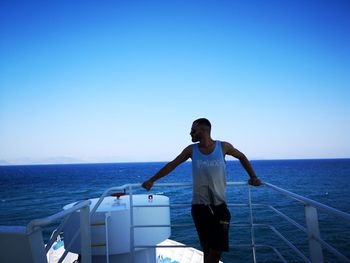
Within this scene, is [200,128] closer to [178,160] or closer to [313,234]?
[178,160]

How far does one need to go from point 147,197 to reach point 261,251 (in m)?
16.8

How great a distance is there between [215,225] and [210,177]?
0.55 meters

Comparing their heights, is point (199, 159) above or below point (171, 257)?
above

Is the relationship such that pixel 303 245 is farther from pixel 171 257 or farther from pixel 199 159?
pixel 199 159

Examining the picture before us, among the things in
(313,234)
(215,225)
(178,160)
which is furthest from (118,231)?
(313,234)

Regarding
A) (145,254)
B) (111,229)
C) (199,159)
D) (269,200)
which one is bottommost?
(269,200)

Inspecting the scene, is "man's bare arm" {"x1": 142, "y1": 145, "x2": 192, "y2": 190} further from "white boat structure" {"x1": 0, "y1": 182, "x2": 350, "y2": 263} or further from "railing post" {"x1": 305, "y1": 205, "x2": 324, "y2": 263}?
"railing post" {"x1": 305, "y1": 205, "x2": 324, "y2": 263}

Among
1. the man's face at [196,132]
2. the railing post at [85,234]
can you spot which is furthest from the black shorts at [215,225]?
the railing post at [85,234]

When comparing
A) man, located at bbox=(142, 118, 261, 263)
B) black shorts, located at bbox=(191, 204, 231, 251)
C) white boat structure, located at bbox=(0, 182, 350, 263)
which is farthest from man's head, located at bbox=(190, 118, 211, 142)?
white boat structure, located at bbox=(0, 182, 350, 263)

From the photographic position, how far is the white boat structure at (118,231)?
1.59m

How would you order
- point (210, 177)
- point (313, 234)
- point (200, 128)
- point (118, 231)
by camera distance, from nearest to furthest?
point (313, 234) < point (210, 177) < point (200, 128) < point (118, 231)

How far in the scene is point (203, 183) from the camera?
2.83m

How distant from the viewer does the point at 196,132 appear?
295 cm

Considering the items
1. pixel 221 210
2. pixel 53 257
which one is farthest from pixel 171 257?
pixel 221 210
